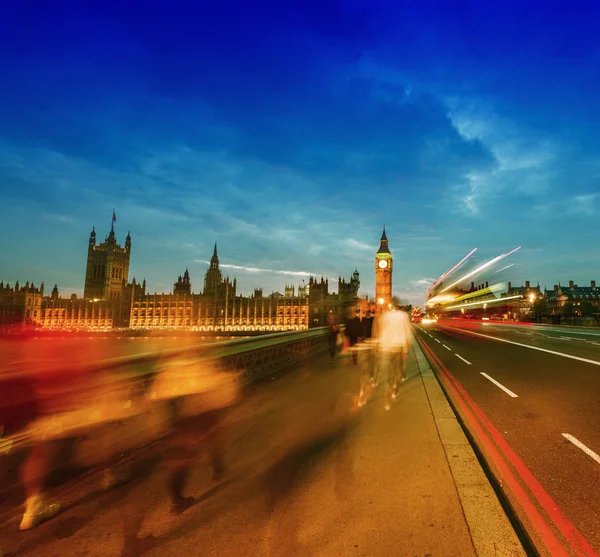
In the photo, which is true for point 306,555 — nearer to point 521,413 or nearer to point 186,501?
point 186,501

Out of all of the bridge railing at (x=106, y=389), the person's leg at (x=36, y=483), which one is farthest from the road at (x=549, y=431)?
the bridge railing at (x=106, y=389)

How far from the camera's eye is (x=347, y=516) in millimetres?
3672

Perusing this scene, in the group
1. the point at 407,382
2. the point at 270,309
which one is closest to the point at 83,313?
the point at 270,309

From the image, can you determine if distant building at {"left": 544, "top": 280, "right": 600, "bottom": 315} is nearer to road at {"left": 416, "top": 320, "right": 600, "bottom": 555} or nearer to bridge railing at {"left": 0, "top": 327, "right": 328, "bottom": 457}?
road at {"left": 416, "top": 320, "right": 600, "bottom": 555}

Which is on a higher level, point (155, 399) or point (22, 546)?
point (155, 399)

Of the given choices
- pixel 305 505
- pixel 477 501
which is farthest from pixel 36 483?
pixel 477 501

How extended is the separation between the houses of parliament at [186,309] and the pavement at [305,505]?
124m

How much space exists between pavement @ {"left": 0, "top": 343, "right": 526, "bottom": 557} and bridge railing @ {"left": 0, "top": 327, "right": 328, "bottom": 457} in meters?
0.82

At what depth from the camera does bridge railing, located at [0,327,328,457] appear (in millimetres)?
4260

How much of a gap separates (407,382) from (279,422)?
16.1ft

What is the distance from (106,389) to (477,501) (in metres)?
4.78

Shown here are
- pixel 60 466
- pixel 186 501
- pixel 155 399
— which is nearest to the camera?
pixel 186 501

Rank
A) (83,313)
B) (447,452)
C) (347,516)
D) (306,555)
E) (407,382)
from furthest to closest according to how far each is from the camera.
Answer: (83,313) < (407,382) < (447,452) < (347,516) < (306,555)

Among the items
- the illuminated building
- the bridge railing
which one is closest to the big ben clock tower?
the illuminated building
